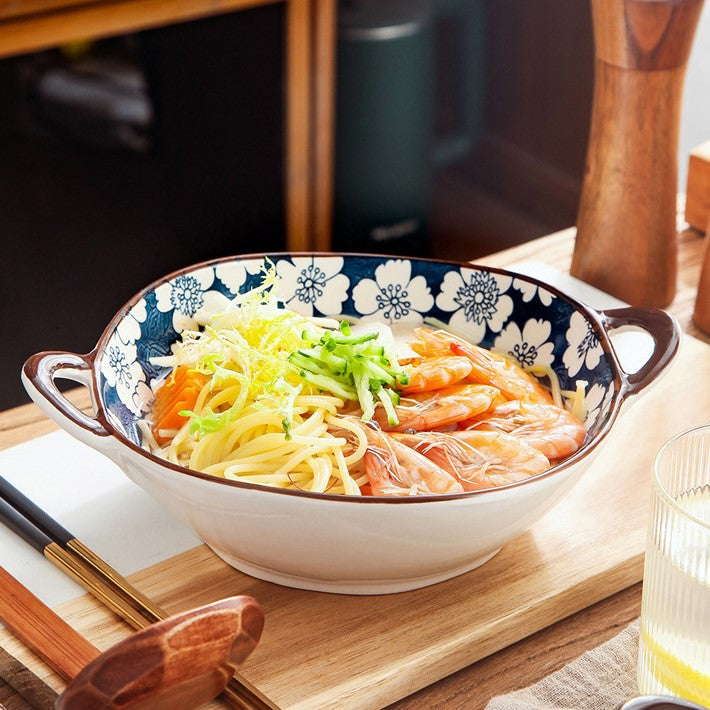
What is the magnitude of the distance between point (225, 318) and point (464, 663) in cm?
44

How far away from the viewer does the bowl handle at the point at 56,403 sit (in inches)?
35.8

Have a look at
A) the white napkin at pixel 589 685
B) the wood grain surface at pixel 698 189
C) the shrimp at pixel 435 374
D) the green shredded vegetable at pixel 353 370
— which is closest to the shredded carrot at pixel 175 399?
the green shredded vegetable at pixel 353 370

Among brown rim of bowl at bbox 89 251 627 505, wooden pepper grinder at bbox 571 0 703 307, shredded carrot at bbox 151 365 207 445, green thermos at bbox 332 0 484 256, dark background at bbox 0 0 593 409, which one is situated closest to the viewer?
brown rim of bowl at bbox 89 251 627 505

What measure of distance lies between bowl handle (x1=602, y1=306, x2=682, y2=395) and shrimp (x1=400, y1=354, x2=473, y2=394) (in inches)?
6.2

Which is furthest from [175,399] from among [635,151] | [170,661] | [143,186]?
[143,186]

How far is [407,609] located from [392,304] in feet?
1.40

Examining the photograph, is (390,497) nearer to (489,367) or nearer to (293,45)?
(489,367)

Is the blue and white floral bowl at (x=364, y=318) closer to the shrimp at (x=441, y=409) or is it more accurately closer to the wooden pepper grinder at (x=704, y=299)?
the shrimp at (x=441, y=409)

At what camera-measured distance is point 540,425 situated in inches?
39.9

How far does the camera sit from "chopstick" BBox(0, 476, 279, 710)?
859mm

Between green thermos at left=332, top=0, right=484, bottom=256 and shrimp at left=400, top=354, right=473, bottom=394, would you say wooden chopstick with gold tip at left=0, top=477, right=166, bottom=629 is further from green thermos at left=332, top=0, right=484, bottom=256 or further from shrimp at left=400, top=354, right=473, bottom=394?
green thermos at left=332, top=0, right=484, bottom=256

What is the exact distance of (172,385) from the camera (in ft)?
3.56

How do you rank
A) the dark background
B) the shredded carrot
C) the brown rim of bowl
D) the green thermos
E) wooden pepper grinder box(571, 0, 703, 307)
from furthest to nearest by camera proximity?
the green thermos < the dark background < wooden pepper grinder box(571, 0, 703, 307) < the shredded carrot < the brown rim of bowl

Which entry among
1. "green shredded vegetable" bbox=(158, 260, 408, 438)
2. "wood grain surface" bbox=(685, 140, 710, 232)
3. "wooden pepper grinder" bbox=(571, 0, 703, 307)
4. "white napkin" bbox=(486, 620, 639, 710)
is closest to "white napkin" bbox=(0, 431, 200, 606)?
"green shredded vegetable" bbox=(158, 260, 408, 438)
